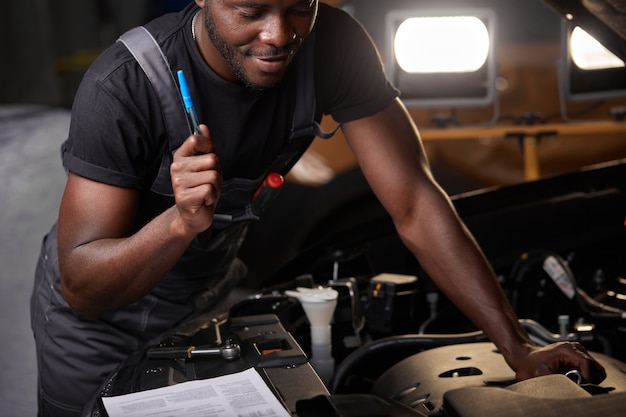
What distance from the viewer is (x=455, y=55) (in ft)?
11.7

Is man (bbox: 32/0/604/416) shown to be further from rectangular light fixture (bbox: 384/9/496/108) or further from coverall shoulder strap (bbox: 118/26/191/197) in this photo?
rectangular light fixture (bbox: 384/9/496/108)

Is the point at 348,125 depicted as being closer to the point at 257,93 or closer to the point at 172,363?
the point at 257,93

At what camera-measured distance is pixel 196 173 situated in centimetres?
133

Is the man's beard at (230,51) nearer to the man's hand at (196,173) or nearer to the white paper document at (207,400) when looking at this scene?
the man's hand at (196,173)

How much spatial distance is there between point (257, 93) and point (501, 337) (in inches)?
23.8

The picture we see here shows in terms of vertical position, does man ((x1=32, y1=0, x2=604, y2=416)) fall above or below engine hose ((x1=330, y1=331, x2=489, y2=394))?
above

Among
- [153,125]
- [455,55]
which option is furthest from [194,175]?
[455,55]

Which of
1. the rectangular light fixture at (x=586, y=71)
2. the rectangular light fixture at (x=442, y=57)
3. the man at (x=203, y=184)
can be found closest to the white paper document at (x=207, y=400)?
the man at (x=203, y=184)

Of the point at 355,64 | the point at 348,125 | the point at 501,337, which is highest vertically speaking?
the point at 355,64

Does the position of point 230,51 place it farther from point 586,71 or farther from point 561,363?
point 586,71

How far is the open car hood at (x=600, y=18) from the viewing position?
60.4 inches

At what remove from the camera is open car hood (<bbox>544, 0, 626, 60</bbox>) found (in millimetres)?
1534

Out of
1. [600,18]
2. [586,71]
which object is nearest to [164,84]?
[600,18]

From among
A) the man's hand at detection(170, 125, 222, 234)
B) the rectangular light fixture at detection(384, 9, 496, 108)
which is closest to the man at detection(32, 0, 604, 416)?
the man's hand at detection(170, 125, 222, 234)
